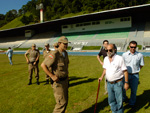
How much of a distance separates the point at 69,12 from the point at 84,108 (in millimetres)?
80133

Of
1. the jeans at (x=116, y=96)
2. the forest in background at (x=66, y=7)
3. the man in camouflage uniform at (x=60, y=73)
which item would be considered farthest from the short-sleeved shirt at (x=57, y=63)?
the forest in background at (x=66, y=7)

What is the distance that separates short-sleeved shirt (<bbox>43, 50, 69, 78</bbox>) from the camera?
2.77 meters

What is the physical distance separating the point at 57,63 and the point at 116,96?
1.68 metres

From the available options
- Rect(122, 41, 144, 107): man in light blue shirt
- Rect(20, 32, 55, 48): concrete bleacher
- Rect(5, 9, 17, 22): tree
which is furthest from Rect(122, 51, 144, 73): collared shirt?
Rect(5, 9, 17, 22): tree

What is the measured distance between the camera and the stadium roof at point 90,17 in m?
23.6

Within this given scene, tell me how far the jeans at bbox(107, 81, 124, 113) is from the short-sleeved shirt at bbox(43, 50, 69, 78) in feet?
4.12

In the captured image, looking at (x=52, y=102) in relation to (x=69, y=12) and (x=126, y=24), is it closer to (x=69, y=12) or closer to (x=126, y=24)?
(x=126, y=24)

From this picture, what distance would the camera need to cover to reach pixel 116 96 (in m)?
3.06

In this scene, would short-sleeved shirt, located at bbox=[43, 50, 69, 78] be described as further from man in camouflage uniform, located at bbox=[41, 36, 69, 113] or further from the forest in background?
the forest in background

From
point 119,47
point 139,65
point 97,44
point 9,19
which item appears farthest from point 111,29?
point 9,19

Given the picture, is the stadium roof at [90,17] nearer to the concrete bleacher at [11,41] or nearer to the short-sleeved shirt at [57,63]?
the concrete bleacher at [11,41]

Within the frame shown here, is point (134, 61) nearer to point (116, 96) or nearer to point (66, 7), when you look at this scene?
point (116, 96)

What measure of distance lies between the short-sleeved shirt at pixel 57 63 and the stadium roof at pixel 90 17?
23.7 meters

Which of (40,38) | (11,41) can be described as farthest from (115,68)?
(11,41)
